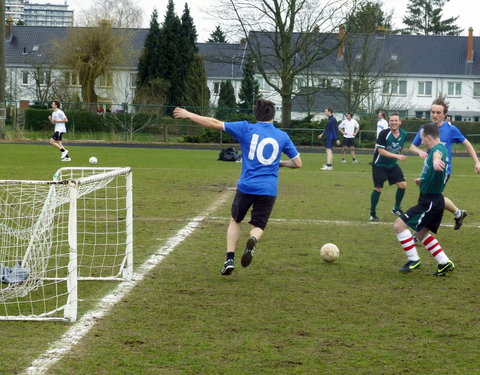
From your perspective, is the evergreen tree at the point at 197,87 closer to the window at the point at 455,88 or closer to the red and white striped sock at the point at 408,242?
the window at the point at 455,88

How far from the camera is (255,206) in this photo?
Answer: 7.93 meters

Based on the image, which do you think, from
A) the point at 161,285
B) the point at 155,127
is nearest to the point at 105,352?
the point at 161,285

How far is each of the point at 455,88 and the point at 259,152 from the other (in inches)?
2743

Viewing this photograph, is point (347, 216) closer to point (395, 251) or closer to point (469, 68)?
point (395, 251)

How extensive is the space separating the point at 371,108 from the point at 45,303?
49384 mm

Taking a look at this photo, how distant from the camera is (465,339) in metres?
5.63

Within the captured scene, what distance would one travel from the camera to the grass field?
4.98m

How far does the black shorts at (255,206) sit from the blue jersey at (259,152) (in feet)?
0.25

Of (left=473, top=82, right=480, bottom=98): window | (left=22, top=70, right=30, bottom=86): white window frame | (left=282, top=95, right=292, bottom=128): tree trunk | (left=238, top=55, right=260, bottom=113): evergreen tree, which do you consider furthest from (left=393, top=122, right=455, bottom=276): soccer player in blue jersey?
(left=22, top=70, right=30, bottom=86): white window frame

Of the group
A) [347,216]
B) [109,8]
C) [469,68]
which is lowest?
[347,216]

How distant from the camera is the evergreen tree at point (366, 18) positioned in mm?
43656

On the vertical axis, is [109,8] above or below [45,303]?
above

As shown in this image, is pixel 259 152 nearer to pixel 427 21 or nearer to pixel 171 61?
pixel 171 61

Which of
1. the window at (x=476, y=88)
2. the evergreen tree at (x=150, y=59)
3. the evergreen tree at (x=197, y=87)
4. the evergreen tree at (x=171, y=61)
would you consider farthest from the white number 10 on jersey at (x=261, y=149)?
the window at (x=476, y=88)
